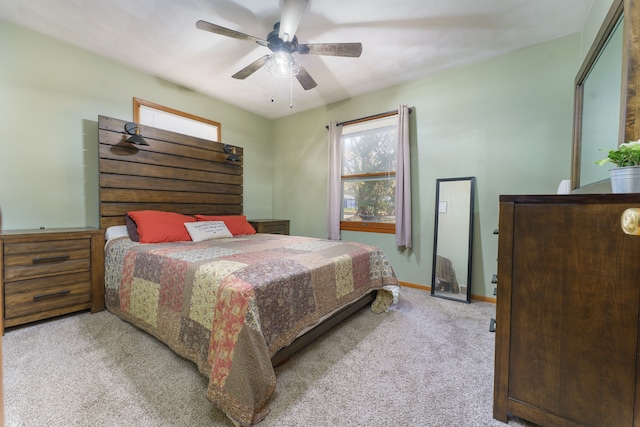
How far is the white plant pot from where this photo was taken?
3.93 ft

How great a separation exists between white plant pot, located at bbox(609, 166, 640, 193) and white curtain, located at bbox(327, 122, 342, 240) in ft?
9.46

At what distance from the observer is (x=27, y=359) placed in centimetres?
184

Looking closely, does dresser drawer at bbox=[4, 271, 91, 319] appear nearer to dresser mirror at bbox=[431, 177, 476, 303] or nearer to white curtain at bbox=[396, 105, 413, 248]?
white curtain at bbox=[396, 105, 413, 248]

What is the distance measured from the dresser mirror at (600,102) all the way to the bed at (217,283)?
1.72 meters

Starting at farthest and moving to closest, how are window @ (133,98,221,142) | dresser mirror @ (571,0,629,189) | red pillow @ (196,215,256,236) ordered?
red pillow @ (196,215,256,236) < window @ (133,98,221,142) < dresser mirror @ (571,0,629,189)

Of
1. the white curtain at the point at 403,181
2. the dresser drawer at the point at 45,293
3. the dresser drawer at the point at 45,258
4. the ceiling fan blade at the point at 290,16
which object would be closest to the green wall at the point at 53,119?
the dresser drawer at the point at 45,258

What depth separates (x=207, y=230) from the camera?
10.1 feet

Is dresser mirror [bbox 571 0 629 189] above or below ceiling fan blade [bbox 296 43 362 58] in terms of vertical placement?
below

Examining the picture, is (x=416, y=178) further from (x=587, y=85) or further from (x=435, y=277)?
(x=587, y=85)

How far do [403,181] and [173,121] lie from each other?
9.82 ft

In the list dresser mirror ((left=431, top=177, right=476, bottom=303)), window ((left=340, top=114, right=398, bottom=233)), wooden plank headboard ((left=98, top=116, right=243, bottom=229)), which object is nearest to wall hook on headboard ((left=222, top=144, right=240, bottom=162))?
wooden plank headboard ((left=98, top=116, right=243, bottom=229))

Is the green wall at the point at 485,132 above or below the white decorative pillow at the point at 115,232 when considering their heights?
above

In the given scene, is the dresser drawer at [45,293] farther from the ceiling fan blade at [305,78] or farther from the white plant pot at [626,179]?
the white plant pot at [626,179]

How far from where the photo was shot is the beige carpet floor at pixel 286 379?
143cm
